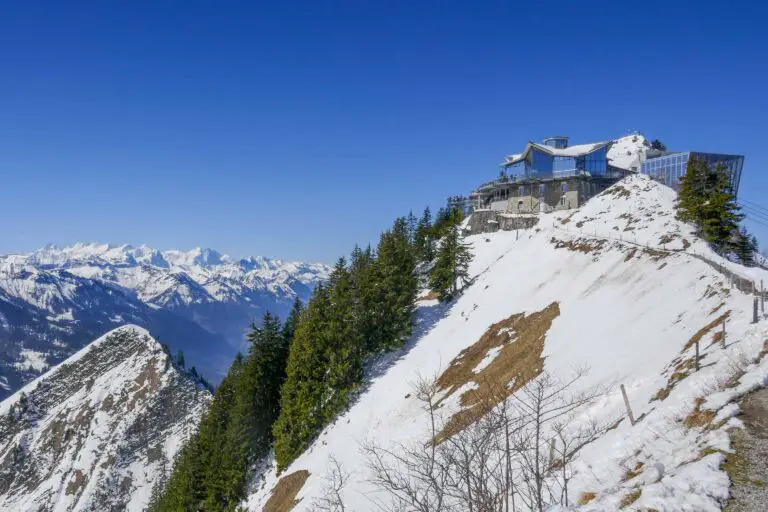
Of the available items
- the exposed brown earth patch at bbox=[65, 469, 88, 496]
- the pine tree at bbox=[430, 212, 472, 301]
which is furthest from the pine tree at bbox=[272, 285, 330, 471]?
the exposed brown earth patch at bbox=[65, 469, 88, 496]

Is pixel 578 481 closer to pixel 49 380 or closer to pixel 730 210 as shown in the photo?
pixel 730 210

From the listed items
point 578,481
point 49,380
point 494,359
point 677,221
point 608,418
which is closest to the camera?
point 578,481

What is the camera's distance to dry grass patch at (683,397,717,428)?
1154 cm

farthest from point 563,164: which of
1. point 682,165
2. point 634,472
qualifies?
point 634,472

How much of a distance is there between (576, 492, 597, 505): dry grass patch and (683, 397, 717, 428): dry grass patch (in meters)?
3.46

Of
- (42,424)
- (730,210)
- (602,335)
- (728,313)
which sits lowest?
(42,424)

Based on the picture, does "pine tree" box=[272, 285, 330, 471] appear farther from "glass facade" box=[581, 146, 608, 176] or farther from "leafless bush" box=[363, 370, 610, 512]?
"glass facade" box=[581, 146, 608, 176]

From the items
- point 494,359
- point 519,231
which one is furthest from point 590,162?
point 494,359

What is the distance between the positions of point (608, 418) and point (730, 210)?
1017 inches

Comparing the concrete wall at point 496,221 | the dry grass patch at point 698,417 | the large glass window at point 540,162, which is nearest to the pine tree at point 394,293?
the concrete wall at point 496,221

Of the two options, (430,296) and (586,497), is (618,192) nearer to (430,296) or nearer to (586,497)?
(430,296)

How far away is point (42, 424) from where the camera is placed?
307 feet

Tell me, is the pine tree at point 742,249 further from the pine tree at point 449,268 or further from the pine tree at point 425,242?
the pine tree at point 425,242

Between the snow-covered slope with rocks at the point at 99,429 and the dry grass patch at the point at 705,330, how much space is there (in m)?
77.3
